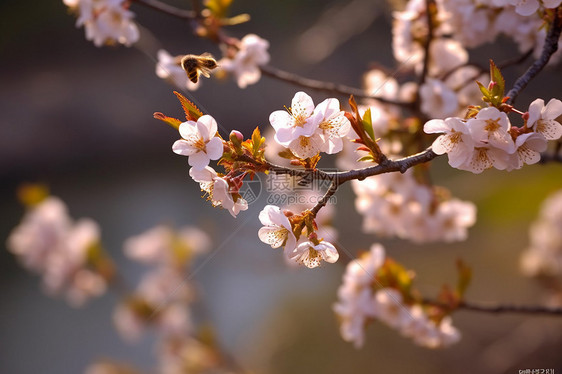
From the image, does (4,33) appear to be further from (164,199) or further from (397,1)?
(397,1)

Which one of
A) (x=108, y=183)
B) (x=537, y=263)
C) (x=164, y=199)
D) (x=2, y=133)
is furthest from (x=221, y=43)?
(x=2, y=133)

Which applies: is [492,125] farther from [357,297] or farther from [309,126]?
[357,297]

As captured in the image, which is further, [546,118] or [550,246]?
[550,246]

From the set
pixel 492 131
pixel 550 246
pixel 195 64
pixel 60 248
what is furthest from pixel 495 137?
pixel 60 248

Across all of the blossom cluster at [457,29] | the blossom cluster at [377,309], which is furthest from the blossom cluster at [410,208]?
the blossom cluster at [457,29]

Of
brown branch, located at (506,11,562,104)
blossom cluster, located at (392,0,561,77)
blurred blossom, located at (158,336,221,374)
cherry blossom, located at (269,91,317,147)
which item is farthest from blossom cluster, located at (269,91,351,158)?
blurred blossom, located at (158,336,221,374)

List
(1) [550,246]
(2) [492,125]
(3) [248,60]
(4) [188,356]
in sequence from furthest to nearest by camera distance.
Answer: (4) [188,356]
(1) [550,246]
(3) [248,60]
(2) [492,125]
